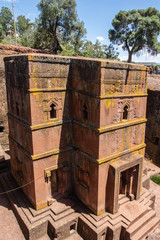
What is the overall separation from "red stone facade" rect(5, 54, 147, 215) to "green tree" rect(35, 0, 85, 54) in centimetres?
1783

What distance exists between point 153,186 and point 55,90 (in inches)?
404

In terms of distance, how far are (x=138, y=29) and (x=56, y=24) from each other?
40.0ft

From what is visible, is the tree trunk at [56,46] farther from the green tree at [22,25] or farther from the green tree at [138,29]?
the green tree at [22,25]

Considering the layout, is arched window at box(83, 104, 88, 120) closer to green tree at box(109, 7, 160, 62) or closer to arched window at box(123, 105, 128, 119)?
arched window at box(123, 105, 128, 119)

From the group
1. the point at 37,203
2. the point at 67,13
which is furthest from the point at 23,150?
the point at 67,13

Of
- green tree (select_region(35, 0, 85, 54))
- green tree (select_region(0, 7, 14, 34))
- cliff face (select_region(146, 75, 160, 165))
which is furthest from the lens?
green tree (select_region(0, 7, 14, 34))

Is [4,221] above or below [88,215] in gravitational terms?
below

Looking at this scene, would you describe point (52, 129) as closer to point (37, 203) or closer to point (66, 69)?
point (66, 69)

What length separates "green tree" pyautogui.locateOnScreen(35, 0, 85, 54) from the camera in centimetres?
→ 2420

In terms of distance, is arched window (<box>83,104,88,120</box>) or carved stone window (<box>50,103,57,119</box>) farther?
carved stone window (<box>50,103,57,119</box>)

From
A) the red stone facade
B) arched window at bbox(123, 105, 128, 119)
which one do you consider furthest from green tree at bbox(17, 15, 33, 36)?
arched window at bbox(123, 105, 128, 119)

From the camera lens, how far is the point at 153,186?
13.9 metres

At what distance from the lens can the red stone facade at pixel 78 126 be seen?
8164 millimetres

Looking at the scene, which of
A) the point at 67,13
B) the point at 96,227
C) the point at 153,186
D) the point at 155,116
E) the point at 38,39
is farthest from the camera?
the point at 38,39
